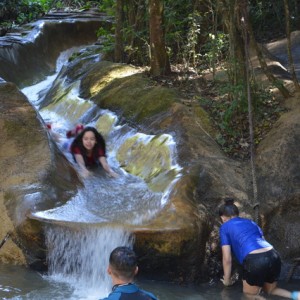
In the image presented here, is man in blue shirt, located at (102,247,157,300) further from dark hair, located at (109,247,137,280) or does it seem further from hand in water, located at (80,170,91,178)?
hand in water, located at (80,170,91,178)

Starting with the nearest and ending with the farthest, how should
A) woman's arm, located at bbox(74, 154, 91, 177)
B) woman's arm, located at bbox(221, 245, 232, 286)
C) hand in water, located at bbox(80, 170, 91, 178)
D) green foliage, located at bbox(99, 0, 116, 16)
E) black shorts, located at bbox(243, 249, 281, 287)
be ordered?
black shorts, located at bbox(243, 249, 281, 287), woman's arm, located at bbox(221, 245, 232, 286), hand in water, located at bbox(80, 170, 91, 178), woman's arm, located at bbox(74, 154, 91, 177), green foliage, located at bbox(99, 0, 116, 16)

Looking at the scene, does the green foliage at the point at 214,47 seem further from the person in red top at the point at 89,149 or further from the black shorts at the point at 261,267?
the black shorts at the point at 261,267

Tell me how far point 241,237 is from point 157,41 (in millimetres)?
6643

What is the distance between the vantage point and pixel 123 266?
336 cm

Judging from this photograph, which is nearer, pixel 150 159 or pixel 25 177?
pixel 25 177

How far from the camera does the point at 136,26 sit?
13320 millimetres

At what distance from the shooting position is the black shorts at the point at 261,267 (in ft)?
17.4

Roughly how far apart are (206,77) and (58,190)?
216 inches

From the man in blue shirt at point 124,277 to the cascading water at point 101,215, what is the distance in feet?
7.06

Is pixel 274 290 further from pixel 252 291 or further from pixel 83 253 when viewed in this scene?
pixel 83 253

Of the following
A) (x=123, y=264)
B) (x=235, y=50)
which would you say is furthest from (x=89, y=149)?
(x=123, y=264)

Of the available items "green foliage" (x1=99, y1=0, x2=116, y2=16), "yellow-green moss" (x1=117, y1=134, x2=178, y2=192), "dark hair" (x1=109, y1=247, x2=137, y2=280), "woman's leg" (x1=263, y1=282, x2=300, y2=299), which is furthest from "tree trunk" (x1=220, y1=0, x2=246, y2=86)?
"green foliage" (x1=99, y1=0, x2=116, y2=16)

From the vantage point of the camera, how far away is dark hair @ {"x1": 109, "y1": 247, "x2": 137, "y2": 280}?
3.37 m

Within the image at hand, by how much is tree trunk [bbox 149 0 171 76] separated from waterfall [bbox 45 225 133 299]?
624 cm
